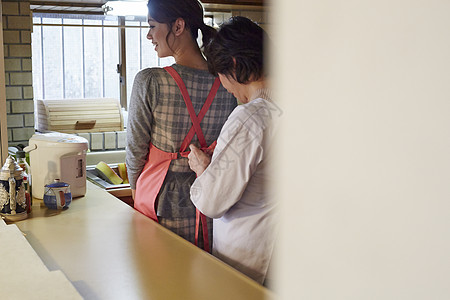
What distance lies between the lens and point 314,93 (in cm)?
14

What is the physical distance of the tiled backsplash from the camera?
150 inches

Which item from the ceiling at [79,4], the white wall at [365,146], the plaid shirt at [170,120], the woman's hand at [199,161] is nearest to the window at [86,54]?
the ceiling at [79,4]

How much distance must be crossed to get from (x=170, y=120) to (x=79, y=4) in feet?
7.16

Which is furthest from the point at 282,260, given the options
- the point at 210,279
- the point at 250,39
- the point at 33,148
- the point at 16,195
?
the point at 33,148

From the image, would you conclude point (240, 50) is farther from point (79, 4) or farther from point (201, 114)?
point (79, 4)

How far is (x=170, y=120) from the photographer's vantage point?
202 cm

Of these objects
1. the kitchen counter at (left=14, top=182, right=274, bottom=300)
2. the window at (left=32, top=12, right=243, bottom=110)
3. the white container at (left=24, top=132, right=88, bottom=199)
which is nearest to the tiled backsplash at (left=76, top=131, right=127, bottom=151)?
the window at (left=32, top=12, right=243, bottom=110)

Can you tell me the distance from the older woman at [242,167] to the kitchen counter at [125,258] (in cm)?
15

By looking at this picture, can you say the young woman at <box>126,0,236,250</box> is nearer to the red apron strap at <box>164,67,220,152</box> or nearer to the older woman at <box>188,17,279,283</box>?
the red apron strap at <box>164,67,220,152</box>

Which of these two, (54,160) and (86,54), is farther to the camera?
(86,54)

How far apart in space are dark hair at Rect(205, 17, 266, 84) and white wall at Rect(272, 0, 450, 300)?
5.06ft

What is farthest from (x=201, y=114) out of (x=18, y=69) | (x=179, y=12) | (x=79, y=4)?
(x=79, y=4)

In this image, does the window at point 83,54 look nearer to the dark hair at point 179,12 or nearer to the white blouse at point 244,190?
the dark hair at point 179,12

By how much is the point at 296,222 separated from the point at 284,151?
0.07 ft
